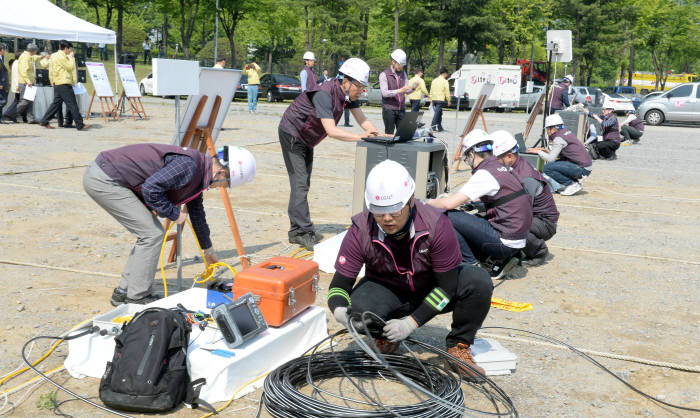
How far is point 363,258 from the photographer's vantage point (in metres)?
3.66

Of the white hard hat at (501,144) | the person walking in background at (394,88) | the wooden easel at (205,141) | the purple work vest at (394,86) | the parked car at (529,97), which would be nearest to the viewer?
the wooden easel at (205,141)

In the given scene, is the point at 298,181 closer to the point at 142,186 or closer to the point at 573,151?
the point at 142,186

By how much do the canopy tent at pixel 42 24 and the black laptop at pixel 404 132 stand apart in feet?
45.4

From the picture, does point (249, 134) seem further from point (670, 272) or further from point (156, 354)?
point (156, 354)

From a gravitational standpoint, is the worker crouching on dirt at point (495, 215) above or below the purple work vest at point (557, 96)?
below

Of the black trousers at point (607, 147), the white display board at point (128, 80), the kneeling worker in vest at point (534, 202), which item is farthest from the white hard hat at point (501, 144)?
the white display board at point (128, 80)

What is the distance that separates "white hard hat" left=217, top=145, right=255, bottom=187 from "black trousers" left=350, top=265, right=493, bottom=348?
126 cm

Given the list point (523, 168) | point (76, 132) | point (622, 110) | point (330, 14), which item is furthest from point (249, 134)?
point (330, 14)

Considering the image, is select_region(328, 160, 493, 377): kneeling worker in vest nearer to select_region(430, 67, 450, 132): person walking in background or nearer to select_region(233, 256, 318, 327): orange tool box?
select_region(233, 256, 318, 327): orange tool box

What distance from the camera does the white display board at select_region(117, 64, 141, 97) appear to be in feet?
61.5

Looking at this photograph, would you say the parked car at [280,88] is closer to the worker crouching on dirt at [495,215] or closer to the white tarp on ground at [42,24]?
the white tarp on ground at [42,24]

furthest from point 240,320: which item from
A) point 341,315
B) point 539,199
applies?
point 539,199

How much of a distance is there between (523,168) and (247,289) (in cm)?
354

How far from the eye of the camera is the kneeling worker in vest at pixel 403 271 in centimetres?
338
